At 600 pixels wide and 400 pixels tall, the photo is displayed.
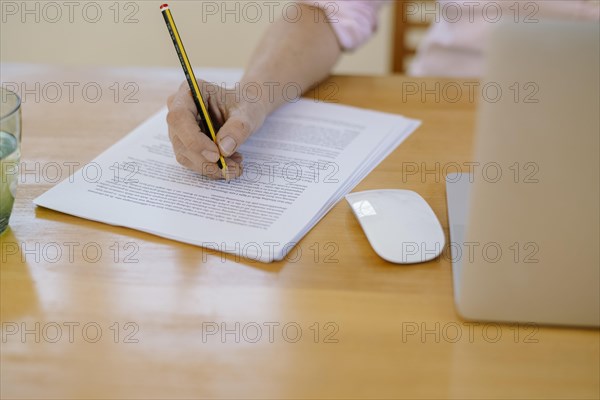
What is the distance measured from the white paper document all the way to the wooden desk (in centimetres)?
2

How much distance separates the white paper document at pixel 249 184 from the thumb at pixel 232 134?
3 centimetres

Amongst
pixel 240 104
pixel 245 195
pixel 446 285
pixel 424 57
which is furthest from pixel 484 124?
pixel 424 57

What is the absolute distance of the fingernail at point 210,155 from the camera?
2.41 ft

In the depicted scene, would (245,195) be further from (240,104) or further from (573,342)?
(573,342)

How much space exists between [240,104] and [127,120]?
0.18 metres

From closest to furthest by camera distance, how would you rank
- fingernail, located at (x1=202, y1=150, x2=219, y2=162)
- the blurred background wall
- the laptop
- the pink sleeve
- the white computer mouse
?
the laptop
the white computer mouse
fingernail, located at (x1=202, y1=150, x2=219, y2=162)
the pink sleeve
the blurred background wall

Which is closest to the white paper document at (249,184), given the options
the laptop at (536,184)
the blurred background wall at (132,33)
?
the laptop at (536,184)

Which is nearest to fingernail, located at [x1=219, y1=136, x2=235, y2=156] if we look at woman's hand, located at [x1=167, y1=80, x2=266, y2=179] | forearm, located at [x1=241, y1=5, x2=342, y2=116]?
woman's hand, located at [x1=167, y1=80, x2=266, y2=179]

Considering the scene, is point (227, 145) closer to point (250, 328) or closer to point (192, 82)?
point (192, 82)

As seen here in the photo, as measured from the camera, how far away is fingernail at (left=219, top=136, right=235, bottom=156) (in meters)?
0.75

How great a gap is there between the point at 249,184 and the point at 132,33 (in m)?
1.82

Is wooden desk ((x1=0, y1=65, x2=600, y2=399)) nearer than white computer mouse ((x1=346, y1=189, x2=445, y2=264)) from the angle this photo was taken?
Yes

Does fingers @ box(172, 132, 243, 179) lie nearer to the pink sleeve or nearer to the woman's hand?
the woman's hand

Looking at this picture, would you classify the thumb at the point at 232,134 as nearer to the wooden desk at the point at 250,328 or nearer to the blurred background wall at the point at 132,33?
the wooden desk at the point at 250,328
